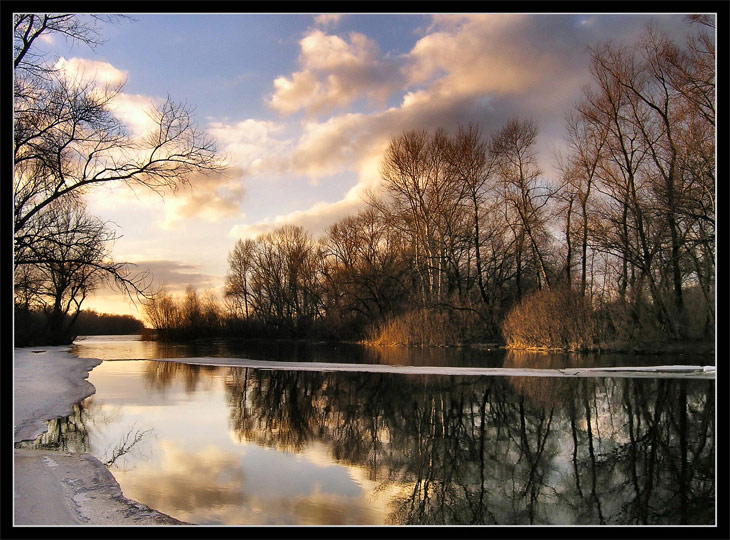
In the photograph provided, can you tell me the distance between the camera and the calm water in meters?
4.74

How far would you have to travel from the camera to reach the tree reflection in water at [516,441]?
4781mm

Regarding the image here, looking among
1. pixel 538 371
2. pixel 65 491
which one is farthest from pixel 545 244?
pixel 65 491

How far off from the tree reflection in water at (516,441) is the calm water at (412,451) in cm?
2

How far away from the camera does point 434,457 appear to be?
6.29 metres

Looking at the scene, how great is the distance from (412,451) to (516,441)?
1.49 m

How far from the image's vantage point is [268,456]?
6.41 m

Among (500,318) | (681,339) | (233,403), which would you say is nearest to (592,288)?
(681,339)

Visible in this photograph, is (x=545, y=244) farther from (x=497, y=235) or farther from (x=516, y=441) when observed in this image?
(x=516, y=441)

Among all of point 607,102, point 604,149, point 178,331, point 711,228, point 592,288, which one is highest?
point 607,102

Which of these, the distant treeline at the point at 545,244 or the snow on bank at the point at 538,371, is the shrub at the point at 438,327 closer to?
the distant treeline at the point at 545,244

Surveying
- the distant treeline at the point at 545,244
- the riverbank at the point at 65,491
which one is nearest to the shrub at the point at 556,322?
the distant treeline at the point at 545,244

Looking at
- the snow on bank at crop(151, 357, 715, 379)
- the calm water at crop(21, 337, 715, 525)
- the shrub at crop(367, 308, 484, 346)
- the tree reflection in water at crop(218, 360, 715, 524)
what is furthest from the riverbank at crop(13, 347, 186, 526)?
the shrub at crop(367, 308, 484, 346)
